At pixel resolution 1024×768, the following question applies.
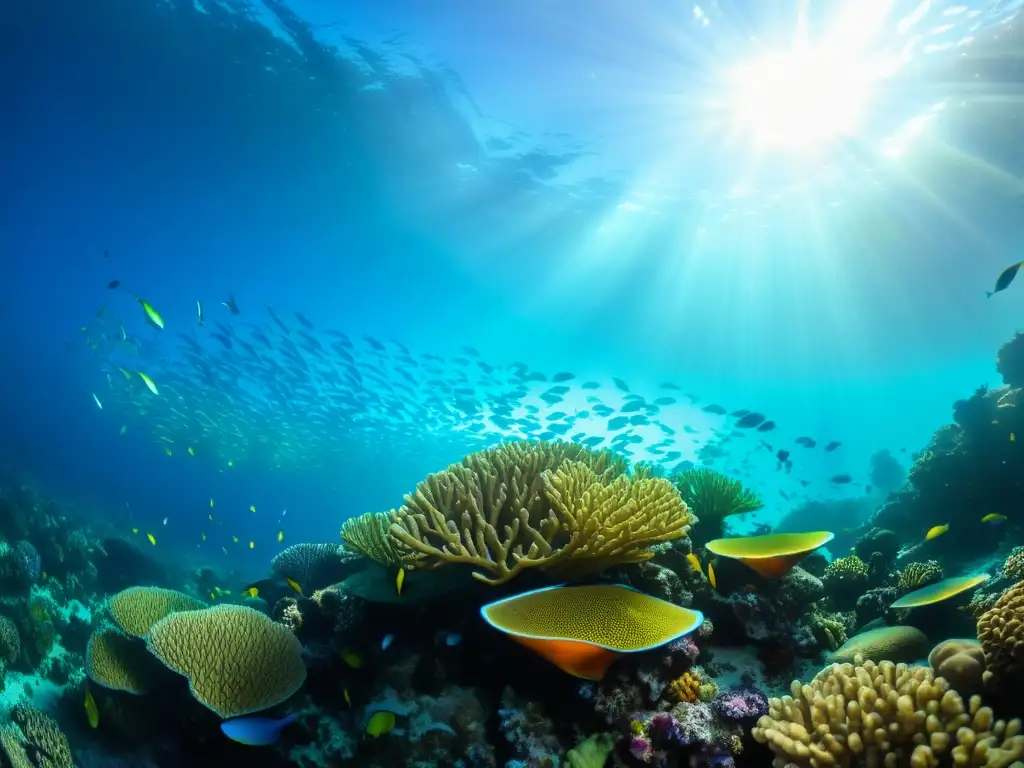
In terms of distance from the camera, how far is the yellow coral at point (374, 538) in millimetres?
4362

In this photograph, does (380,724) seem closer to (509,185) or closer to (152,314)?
(152,314)

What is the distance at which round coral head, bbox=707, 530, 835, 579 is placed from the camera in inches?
161

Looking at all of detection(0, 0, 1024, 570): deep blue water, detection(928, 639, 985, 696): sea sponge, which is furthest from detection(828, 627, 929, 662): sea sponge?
detection(0, 0, 1024, 570): deep blue water

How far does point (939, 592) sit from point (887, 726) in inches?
106

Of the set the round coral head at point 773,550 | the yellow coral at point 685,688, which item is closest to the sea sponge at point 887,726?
the yellow coral at point 685,688

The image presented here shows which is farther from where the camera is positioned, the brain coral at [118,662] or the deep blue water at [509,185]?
the deep blue water at [509,185]

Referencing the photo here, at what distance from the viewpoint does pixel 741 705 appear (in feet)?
10.6

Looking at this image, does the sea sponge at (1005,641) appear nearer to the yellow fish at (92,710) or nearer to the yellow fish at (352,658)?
the yellow fish at (352,658)

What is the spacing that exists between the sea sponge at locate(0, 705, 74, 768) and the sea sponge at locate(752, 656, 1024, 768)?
657 centimetres

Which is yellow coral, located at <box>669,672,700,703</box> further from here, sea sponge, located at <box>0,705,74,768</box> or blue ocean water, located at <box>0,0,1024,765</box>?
blue ocean water, located at <box>0,0,1024,765</box>

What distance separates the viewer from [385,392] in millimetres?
42781

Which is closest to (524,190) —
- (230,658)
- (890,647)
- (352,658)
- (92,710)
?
(352,658)

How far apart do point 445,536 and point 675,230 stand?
25.8 m

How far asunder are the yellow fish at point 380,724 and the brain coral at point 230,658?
1.14 metres
